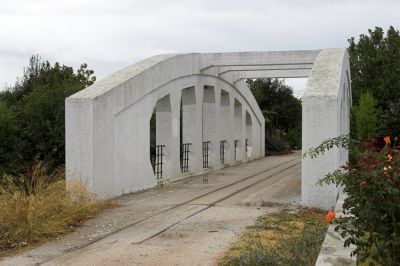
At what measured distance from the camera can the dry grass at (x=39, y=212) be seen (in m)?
7.21

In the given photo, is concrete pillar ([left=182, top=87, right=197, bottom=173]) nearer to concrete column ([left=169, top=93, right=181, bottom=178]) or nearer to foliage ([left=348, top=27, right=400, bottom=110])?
concrete column ([left=169, top=93, right=181, bottom=178])

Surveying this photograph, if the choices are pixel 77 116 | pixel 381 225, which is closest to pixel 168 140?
pixel 77 116

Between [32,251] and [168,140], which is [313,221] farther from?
[168,140]

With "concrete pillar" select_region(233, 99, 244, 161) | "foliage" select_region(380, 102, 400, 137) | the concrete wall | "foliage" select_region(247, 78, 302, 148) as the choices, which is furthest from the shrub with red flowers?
"foliage" select_region(247, 78, 302, 148)

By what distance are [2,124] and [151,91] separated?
3.87 m

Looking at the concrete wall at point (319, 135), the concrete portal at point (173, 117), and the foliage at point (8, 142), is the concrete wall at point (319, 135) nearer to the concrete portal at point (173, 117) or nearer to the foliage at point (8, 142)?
the concrete portal at point (173, 117)

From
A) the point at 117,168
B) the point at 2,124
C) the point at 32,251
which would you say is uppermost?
the point at 2,124

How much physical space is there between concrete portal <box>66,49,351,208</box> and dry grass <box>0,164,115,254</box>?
115cm

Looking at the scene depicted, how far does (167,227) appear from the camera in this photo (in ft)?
25.9

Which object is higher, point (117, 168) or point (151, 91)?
point (151, 91)

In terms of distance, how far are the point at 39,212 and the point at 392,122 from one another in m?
17.4

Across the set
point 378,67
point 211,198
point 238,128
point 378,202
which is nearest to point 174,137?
point 211,198

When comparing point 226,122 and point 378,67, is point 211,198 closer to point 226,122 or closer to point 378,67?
point 226,122

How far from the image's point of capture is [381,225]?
4.45 metres
